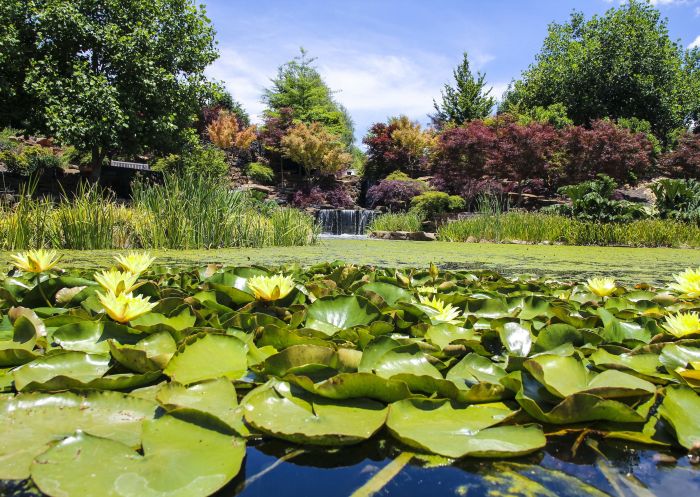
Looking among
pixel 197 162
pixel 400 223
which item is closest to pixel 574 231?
pixel 400 223

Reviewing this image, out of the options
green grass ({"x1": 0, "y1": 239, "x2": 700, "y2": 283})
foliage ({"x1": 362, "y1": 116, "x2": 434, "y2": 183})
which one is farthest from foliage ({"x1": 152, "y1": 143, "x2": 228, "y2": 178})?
green grass ({"x1": 0, "y1": 239, "x2": 700, "y2": 283})

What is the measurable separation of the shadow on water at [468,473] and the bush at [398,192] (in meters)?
15.1

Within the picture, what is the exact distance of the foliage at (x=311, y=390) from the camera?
52 cm

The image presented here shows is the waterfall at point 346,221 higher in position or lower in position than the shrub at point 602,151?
lower

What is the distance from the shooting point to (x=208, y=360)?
81cm

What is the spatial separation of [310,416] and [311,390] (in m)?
0.05

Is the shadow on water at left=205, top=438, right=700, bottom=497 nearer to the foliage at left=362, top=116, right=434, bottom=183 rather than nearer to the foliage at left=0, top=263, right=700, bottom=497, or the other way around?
the foliage at left=0, top=263, right=700, bottom=497

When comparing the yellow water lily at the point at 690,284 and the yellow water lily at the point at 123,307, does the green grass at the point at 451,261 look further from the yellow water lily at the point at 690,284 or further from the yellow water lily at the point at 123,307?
the yellow water lily at the point at 123,307

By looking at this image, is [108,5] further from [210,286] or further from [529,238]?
[210,286]

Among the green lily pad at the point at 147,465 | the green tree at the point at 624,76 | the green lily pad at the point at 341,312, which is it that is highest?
the green tree at the point at 624,76

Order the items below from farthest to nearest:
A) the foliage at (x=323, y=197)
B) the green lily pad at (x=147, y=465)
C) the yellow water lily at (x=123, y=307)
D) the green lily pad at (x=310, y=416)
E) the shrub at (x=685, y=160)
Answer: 1. the foliage at (x=323, y=197)
2. the shrub at (x=685, y=160)
3. the yellow water lily at (x=123, y=307)
4. the green lily pad at (x=310, y=416)
5. the green lily pad at (x=147, y=465)

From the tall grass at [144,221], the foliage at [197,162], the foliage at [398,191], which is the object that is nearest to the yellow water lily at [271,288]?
the tall grass at [144,221]

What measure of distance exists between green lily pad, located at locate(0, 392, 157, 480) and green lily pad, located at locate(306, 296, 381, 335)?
49cm

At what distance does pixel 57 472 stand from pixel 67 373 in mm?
350
